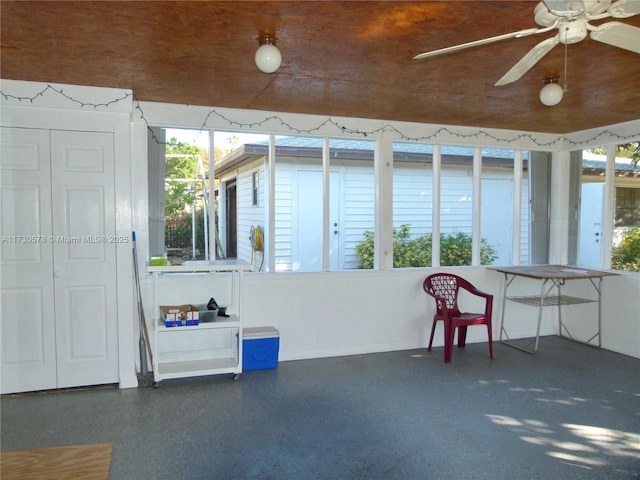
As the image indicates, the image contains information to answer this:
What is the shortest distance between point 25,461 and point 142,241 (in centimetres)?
294

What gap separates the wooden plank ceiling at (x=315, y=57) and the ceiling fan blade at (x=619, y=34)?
1.17 feet

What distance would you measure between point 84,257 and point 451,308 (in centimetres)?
359

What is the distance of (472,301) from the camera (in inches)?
206

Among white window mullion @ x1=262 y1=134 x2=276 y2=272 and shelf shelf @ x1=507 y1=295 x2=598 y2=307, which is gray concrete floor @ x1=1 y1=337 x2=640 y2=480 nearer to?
shelf shelf @ x1=507 y1=295 x2=598 y2=307

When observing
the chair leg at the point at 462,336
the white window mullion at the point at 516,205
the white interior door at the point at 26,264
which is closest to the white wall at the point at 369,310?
the chair leg at the point at 462,336

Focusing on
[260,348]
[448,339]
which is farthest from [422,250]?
[260,348]

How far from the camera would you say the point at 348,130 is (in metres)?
4.79

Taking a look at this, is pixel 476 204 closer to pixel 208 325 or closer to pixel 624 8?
pixel 208 325

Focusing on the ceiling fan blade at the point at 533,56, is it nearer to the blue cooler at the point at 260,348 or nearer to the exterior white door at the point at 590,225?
the blue cooler at the point at 260,348

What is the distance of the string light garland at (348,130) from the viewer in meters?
3.64

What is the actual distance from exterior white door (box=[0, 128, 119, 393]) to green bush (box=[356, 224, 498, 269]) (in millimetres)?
2528

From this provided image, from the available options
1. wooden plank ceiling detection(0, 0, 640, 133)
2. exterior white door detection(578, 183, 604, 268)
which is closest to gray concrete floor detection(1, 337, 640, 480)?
exterior white door detection(578, 183, 604, 268)

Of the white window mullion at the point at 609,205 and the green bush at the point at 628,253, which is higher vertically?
the white window mullion at the point at 609,205

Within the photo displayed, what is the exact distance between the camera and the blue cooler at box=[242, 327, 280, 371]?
4.19 metres
